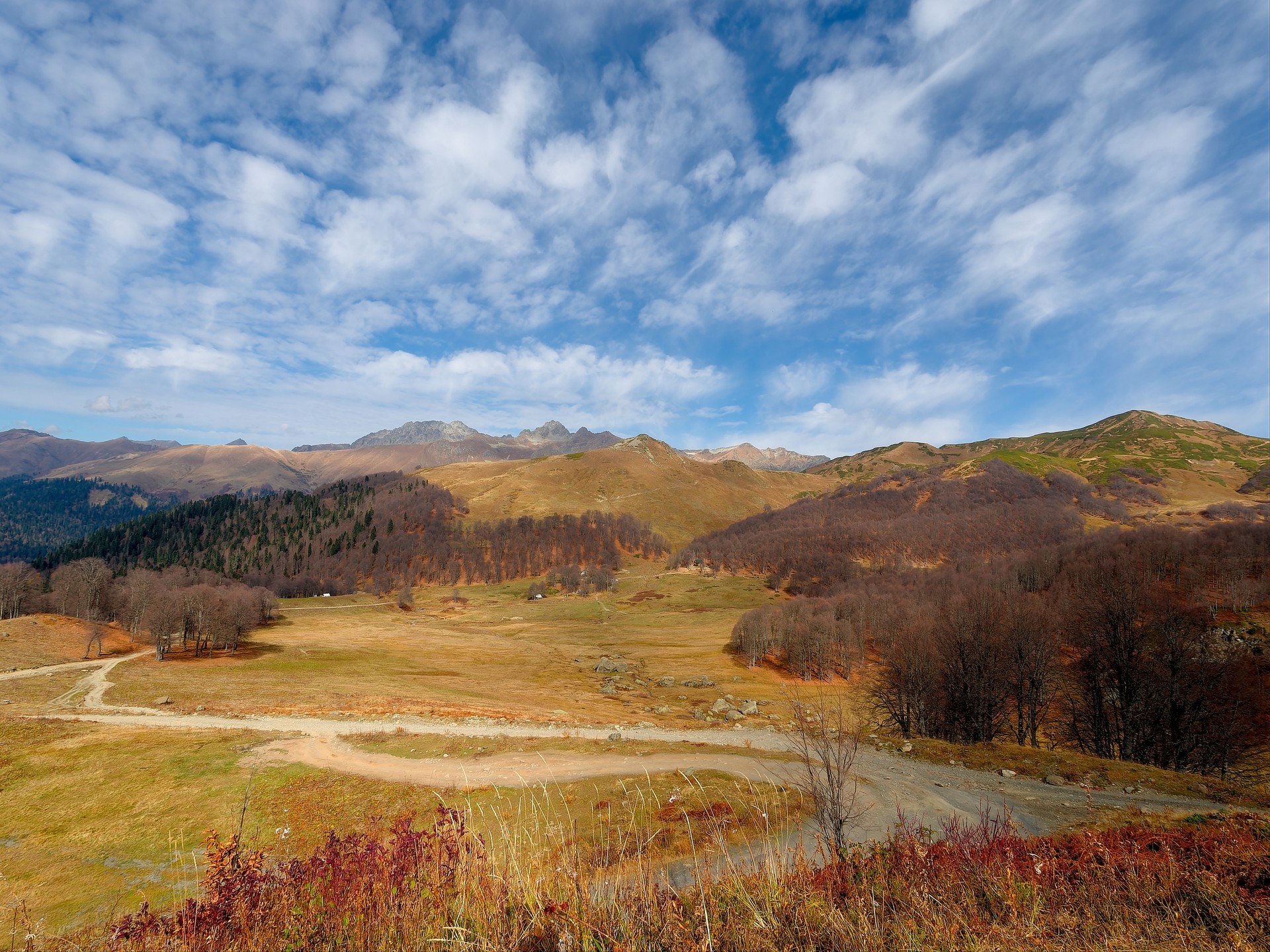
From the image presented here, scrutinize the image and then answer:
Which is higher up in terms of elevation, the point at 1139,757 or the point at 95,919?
the point at 95,919

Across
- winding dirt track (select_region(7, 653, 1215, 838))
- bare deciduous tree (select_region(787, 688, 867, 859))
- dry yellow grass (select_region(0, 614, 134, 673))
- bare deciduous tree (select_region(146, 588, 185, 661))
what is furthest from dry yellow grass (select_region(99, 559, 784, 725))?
bare deciduous tree (select_region(787, 688, 867, 859))

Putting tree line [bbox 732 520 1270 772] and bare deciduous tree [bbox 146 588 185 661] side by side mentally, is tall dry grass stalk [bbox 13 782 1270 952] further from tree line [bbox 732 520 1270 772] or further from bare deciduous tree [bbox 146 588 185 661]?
bare deciduous tree [bbox 146 588 185 661]

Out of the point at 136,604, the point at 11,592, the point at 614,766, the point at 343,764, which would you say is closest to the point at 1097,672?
the point at 614,766

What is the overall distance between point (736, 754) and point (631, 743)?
7056mm

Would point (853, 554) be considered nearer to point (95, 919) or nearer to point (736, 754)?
point (736, 754)

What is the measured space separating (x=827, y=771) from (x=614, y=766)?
22.0 metres

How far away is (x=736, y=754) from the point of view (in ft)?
104

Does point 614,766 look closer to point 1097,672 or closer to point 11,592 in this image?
point 1097,672

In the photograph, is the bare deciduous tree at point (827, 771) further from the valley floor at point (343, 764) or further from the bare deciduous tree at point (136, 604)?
the bare deciduous tree at point (136, 604)

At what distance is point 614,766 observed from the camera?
2788 cm

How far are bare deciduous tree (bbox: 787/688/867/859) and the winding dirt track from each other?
122 cm

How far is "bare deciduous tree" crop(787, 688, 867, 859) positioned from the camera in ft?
34.6

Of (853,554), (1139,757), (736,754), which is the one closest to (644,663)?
(736,754)

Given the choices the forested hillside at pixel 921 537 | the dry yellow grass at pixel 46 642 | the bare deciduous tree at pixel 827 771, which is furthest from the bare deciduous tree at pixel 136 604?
the forested hillside at pixel 921 537
